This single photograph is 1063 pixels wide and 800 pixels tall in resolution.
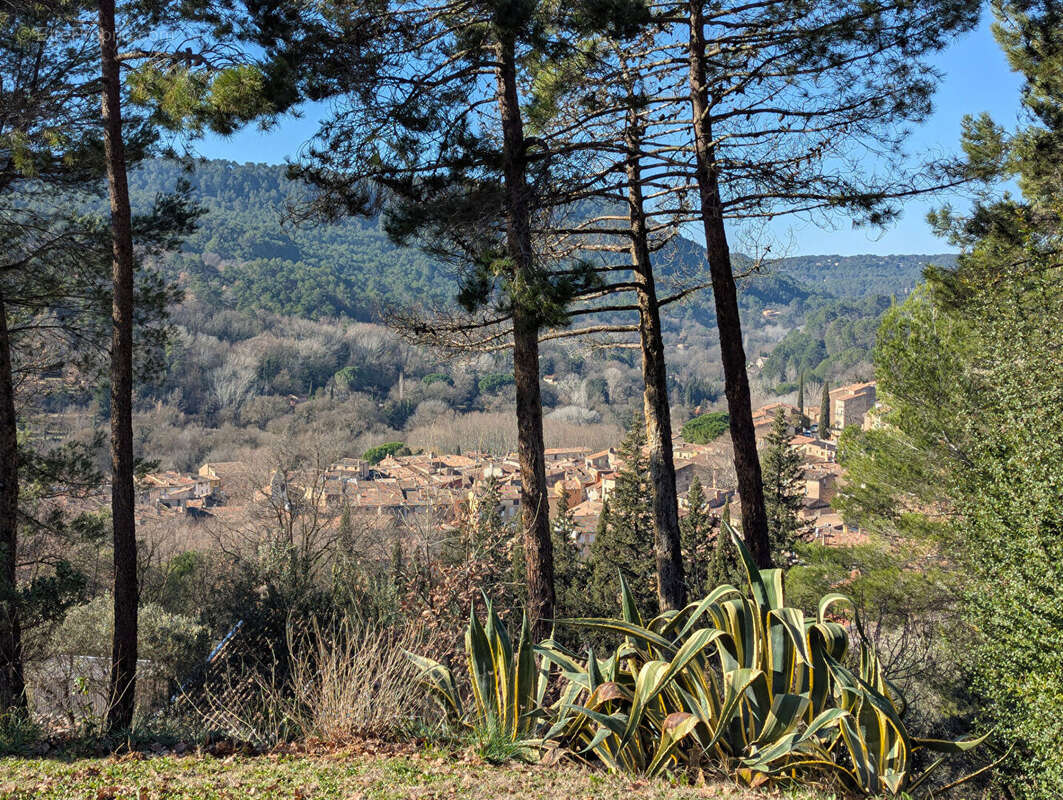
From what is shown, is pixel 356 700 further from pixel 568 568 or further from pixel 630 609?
pixel 568 568

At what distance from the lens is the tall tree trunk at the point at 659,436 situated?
769 centimetres

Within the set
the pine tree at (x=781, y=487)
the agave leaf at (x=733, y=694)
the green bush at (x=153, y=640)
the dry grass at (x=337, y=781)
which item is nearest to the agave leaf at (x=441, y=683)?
the dry grass at (x=337, y=781)

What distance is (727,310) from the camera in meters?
6.60

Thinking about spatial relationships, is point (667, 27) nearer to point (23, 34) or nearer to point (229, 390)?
point (23, 34)

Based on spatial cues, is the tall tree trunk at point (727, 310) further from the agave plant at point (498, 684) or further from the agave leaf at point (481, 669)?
the agave leaf at point (481, 669)

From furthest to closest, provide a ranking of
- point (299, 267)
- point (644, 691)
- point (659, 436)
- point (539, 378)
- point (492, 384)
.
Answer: point (299, 267), point (492, 384), point (659, 436), point (539, 378), point (644, 691)

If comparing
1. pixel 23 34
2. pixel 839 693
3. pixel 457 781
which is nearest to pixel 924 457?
pixel 839 693

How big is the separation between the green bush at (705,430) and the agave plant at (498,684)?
4463 cm

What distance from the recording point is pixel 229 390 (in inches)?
2133

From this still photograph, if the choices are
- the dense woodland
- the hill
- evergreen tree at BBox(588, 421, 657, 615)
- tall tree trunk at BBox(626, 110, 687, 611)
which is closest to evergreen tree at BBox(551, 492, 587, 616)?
evergreen tree at BBox(588, 421, 657, 615)

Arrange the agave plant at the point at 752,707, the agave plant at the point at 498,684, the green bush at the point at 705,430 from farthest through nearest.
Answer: the green bush at the point at 705,430 < the agave plant at the point at 498,684 < the agave plant at the point at 752,707

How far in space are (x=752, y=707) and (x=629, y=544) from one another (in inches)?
613

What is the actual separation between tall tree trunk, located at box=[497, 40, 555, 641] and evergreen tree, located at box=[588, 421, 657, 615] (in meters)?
12.1

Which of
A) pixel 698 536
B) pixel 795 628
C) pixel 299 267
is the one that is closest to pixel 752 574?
pixel 795 628
